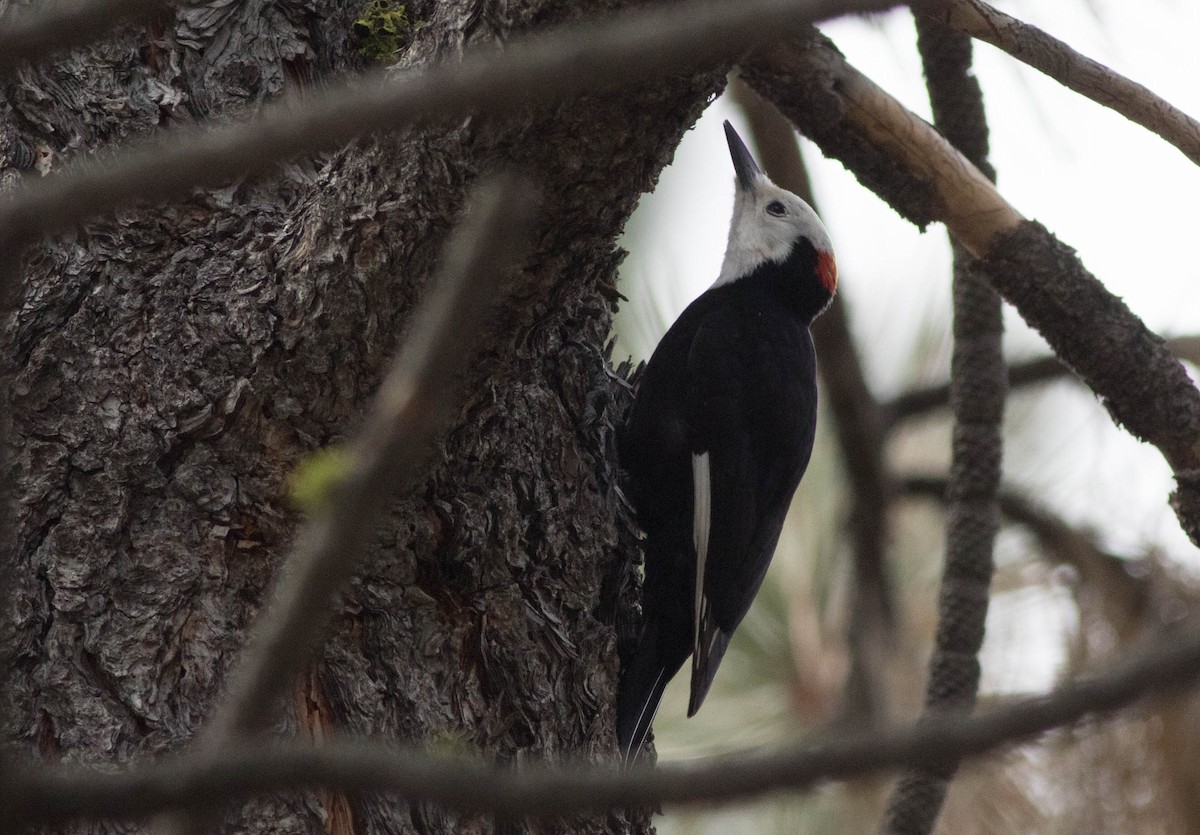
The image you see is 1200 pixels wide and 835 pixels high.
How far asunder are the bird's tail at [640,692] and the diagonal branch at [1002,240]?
3.20 ft

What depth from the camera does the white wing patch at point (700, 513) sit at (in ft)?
9.10

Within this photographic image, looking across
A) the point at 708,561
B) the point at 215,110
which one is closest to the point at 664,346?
the point at 708,561

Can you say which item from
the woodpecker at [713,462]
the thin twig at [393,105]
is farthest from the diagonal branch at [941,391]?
the thin twig at [393,105]

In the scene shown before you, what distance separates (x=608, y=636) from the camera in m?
2.05

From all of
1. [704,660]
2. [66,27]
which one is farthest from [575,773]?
[704,660]

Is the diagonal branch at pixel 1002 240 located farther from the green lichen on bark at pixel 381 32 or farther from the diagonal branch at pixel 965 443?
the green lichen on bark at pixel 381 32

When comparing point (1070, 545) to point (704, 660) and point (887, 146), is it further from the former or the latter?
point (887, 146)

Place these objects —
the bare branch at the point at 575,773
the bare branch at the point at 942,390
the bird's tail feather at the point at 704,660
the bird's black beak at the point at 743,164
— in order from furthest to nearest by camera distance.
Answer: the bird's black beak at the point at 743,164, the bare branch at the point at 942,390, the bird's tail feather at the point at 704,660, the bare branch at the point at 575,773

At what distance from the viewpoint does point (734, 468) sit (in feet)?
9.46

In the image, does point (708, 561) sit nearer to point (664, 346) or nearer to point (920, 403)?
point (664, 346)

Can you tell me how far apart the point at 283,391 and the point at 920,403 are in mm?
2076

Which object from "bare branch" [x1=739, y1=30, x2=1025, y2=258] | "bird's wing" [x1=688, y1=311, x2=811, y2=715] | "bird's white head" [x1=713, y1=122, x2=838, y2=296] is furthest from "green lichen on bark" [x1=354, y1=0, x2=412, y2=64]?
"bird's white head" [x1=713, y1=122, x2=838, y2=296]

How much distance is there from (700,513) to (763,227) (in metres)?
1.05

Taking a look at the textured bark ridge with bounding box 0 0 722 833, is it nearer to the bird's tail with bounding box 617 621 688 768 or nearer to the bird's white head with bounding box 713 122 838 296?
the bird's tail with bounding box 617 621 688 768
